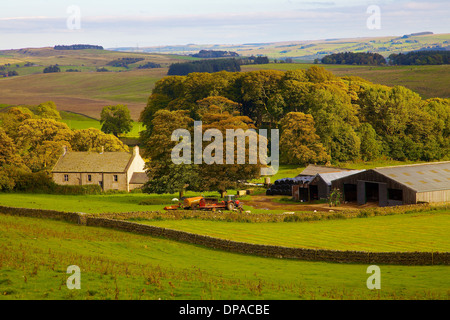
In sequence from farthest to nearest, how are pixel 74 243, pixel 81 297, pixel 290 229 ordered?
pixel 290 229 < pixel 74 243 < pixel 81 297

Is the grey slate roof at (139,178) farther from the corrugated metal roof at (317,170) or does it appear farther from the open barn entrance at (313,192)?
the open barn entrance at (313,192)

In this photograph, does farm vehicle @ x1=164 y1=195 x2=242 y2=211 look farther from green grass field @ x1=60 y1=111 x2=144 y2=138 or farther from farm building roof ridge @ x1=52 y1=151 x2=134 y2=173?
green grass field @ x1=60 y1=111 x2=144 y2=138

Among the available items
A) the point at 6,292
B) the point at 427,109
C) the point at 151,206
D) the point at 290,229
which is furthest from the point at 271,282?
the point at 427,109

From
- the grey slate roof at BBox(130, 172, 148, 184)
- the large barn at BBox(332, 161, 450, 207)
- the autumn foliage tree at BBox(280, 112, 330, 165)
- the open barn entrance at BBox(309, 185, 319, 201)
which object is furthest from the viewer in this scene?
the autumn foliage tree at BBox(280, 112, 330, 165)

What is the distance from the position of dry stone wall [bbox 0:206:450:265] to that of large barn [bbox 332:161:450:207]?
23.9m

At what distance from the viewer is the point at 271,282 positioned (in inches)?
1052

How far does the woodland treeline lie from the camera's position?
299 feet

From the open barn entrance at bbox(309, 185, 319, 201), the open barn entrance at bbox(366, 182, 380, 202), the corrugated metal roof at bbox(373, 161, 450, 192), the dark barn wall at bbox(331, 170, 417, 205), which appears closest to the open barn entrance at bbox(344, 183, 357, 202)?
the dark barn wall at bbox(331, 170, 417, 205)

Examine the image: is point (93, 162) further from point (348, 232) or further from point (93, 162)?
point (348, 232)

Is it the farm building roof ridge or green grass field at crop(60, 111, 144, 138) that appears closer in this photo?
the farm building roof ridge

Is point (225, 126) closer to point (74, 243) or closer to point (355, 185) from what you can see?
point (355, 185)

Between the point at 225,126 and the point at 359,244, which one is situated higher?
the point at 225,126

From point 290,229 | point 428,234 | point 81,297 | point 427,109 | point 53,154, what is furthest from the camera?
point 427,109

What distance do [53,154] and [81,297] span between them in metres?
Answer: 64.8
